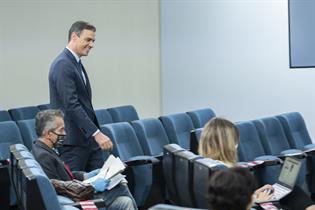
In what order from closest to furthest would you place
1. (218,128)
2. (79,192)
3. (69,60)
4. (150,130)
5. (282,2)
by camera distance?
(218,128), (79,192), (69,60), (150,130), (282,2)

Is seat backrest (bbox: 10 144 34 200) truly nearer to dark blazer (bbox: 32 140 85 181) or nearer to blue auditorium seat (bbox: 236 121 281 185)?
dark blazer (bbox: 32 140 85 181)

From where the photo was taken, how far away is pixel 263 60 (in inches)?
338

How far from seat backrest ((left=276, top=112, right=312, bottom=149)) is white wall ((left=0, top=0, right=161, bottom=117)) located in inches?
116

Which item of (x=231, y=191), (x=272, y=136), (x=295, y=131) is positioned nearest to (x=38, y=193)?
(x=231, y=191)

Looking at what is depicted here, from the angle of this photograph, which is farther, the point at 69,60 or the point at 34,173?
the point at 69,60

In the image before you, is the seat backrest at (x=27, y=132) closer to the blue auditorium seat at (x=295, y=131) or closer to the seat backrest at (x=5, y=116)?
the seat backrest at (x=5, y=116)

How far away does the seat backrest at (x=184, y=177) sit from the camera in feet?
11.6

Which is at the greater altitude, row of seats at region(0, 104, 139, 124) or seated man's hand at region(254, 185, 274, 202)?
row of seats at region(0, 104, 139, 124)

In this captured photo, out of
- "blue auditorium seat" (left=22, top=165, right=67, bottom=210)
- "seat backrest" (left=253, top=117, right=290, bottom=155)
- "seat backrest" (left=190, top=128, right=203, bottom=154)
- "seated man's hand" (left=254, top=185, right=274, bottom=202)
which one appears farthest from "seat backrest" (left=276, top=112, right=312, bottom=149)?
"blue auditorium seat" (left=22, top=165, right=67, bottom=210)

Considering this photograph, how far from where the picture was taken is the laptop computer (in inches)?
146

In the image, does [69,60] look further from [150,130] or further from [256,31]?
[256,31]

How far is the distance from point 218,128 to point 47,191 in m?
0.99

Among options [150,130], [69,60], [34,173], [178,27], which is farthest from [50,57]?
[34,173]

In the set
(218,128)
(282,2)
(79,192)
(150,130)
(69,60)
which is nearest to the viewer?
(218,128)
